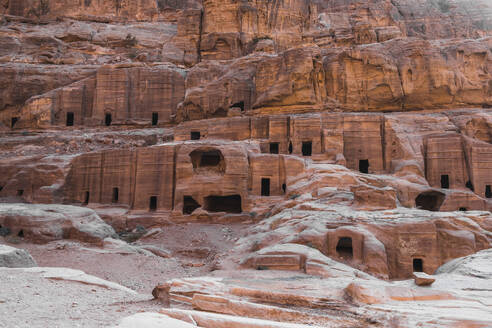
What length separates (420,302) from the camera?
24.9 feet

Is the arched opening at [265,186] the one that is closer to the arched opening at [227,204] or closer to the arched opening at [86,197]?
the arched opening at [227,204]

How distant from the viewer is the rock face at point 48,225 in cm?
1878

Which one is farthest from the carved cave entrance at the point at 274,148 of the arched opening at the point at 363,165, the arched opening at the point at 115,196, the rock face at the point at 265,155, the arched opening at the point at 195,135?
the arched opening at the point at 115,196

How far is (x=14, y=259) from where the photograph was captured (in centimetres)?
1139

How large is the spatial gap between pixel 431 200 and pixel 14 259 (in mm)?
23049

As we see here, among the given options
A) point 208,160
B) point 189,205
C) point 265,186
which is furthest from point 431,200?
point 189,205

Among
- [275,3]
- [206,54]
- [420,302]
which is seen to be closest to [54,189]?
[420,302]

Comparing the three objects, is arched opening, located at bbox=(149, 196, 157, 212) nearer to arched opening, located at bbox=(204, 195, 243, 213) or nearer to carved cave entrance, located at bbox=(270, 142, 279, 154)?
arched opening, located at bbox=(204, 195, 243, 213)

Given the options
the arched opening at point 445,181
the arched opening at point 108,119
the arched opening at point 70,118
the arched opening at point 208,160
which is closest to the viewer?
the arched opening at point 445,181

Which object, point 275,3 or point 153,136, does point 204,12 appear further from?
point 153,136

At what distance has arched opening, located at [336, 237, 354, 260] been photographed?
15.7m

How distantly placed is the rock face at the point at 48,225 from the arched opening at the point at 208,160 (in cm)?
821

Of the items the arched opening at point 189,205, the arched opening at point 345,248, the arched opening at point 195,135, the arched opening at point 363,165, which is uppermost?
the arched opening at point 195,135

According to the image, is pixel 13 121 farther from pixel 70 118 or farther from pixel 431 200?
pixel 431 200
